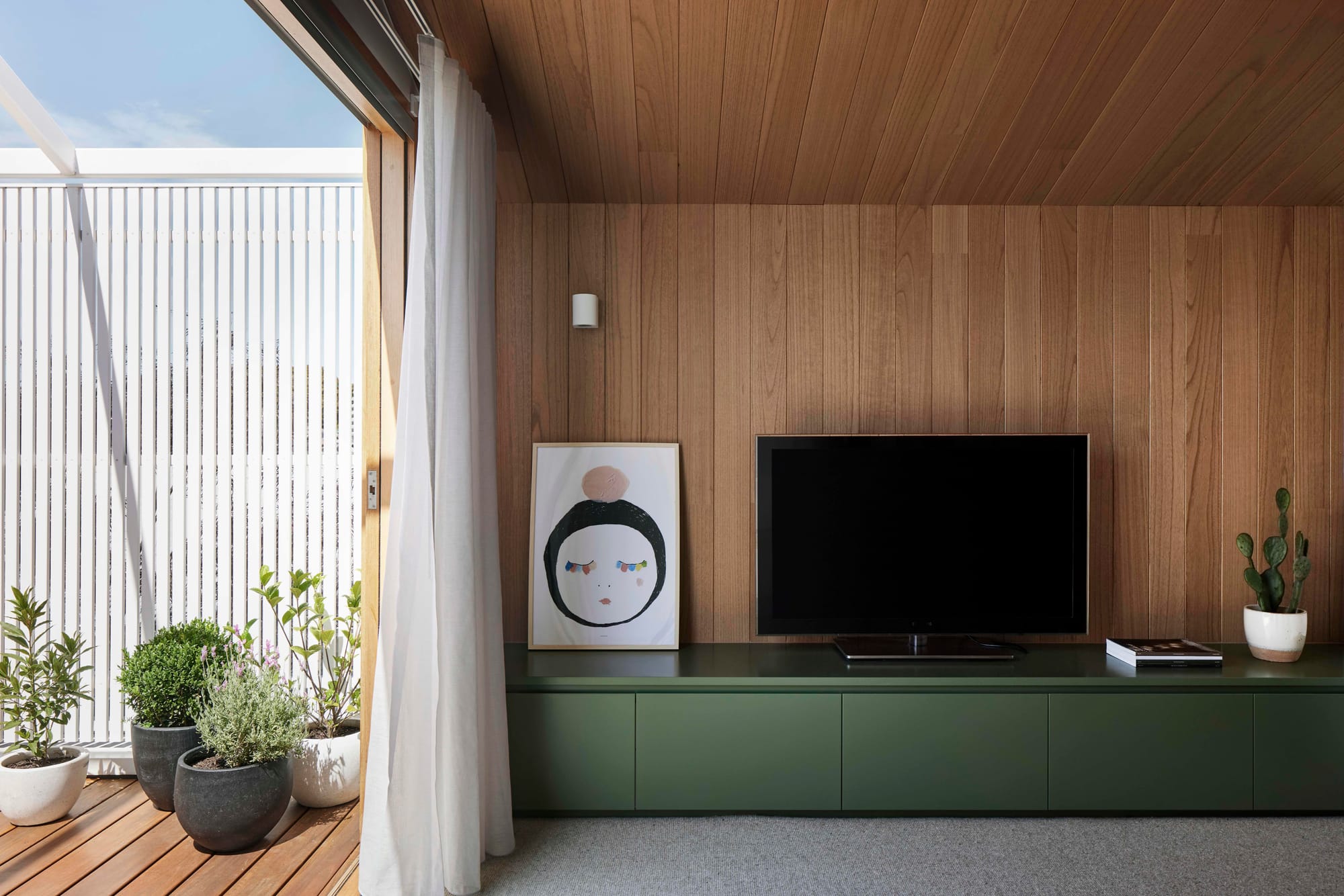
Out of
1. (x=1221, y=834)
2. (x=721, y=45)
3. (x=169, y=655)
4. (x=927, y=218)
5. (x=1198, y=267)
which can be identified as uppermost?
(x=721, y=45)

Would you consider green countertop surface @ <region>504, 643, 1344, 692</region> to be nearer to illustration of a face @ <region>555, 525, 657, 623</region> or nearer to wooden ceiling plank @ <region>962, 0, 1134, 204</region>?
illustration of a face @ <region>555, 525, 657, 623</region>

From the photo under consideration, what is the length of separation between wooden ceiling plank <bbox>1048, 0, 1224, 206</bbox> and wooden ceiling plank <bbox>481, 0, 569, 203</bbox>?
1701 millimetres

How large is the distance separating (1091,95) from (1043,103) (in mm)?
132

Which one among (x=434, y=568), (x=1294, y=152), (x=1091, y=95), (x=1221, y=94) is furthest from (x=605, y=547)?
(x=1294, y=152)

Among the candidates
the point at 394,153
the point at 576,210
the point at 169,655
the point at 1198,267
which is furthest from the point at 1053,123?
the point at 169,655

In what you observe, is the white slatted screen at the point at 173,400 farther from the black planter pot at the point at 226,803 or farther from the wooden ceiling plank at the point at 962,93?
the wooden ceiling plank at the point at 962,93

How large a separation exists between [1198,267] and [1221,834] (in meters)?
2.03

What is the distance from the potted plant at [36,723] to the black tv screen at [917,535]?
7.42 feet

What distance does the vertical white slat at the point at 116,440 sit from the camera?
2799 mm

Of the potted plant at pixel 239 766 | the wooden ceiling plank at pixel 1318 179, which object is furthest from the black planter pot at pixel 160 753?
the wooden ceiling plank at pixel 1318 179

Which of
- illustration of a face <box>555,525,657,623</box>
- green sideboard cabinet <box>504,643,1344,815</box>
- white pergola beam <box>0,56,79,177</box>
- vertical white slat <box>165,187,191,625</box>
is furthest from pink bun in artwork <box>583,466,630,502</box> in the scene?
white pergola beam <box>0,56,79,177</box>

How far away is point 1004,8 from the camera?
204 cm

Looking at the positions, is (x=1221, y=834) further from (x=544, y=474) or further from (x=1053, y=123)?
(x=544, y=474)

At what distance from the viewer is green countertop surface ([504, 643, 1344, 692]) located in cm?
255
